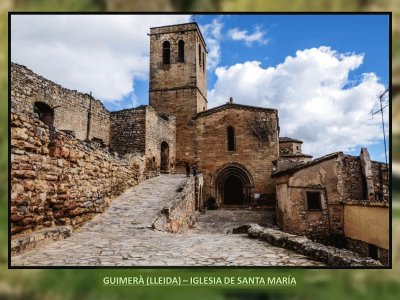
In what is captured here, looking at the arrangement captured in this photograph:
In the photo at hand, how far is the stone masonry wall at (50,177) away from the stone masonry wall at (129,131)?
7227mm

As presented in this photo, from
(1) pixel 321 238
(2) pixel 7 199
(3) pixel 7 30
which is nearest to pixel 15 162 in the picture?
(2) pixel 7 199

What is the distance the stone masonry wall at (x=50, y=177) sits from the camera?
13.4 ft

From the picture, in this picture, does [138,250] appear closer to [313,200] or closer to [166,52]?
[313,200]

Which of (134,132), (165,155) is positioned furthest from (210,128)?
(134,132)

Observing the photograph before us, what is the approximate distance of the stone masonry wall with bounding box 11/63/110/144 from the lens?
30.1ft

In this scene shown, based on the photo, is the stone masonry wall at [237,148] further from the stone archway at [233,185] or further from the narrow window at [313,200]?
the narrow window at [313,200]

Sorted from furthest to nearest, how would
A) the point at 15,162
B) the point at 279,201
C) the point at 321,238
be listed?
the point at 279,201
the point at 321,238
the point at 15,162

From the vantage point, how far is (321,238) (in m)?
11.1

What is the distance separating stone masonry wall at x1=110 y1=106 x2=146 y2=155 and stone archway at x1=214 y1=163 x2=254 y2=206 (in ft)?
17.1

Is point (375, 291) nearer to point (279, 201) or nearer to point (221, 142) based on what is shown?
point (279, 201)

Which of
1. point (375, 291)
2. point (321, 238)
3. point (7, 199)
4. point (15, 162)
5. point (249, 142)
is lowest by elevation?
point (321, 238)

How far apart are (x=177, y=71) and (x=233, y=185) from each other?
795cm

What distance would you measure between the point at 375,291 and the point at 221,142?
1457 centimetres

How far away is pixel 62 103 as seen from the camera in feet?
36.9
